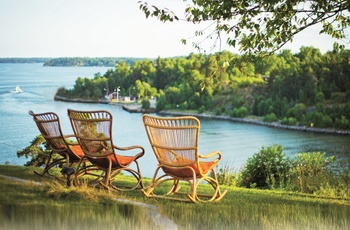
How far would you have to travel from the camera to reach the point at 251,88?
3007 inches

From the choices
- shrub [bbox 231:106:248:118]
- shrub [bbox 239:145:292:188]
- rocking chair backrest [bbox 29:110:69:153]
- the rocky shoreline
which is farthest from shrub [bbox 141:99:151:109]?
rocking chair backrest [bbox 29:110:69:153]

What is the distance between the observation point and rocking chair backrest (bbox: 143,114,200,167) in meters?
4.09

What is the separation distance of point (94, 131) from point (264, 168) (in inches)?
164

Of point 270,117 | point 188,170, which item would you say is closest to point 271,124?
point 270,117

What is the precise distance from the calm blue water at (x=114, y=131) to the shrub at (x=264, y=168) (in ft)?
57.8

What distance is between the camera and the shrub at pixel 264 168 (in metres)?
8.06

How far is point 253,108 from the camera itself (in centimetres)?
7238

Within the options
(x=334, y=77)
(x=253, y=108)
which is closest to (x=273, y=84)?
(x=253, y=108)

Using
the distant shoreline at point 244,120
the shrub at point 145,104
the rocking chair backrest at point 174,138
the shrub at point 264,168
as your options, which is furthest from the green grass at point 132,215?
the shrub at point 145,104

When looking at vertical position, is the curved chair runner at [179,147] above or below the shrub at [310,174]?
above

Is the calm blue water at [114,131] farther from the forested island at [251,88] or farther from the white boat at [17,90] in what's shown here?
the forested island at [251,88]

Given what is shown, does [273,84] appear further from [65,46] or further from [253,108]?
[65,46]

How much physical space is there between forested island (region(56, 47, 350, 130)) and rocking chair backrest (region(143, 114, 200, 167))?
52445 millimetres

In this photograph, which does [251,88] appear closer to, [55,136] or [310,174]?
[310,174]
